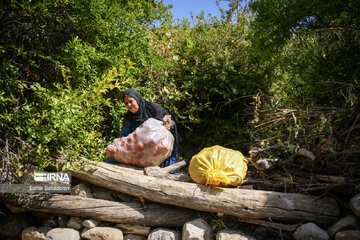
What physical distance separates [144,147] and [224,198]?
128cm

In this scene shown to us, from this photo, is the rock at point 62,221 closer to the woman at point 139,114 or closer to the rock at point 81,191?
the rock at point 81,191

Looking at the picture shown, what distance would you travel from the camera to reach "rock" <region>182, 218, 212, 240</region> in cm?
285

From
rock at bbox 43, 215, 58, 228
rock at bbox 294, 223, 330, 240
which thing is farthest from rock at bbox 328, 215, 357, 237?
rock at bbox 43, 215, 58, 228

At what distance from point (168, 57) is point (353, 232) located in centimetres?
469

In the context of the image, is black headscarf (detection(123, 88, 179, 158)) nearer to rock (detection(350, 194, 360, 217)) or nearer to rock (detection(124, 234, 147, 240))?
rock (detection(124, 234, 147, 240))

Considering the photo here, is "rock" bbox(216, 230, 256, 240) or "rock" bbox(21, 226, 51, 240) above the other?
"rock" bbox(216, 230, 256, 240)

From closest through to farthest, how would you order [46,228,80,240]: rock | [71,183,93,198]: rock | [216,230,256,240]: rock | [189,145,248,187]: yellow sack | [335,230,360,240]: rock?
[335,230,360,240]: rock
[216,230,256,240]: rock
[189,145,248,187]: yellow sack
[46,228,80,240]: rock
[71,183,93,198]: rock

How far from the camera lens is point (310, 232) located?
259 cm

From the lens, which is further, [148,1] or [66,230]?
[148,1]

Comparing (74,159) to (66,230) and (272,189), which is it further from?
(272,189)

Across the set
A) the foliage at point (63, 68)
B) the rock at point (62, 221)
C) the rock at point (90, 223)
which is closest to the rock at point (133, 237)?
the rock at point (90, 223)

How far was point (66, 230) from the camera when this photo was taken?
3.21 m

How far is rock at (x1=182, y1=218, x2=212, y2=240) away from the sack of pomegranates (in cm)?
103

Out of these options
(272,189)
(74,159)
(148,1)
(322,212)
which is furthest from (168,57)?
(322,212)
